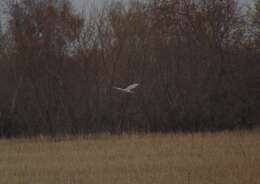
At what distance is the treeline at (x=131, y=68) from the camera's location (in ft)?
79.4

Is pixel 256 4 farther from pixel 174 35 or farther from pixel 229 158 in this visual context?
pixel 229 158

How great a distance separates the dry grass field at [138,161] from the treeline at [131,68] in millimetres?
5508

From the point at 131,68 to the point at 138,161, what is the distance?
1303 cm

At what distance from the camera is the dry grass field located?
11094mm

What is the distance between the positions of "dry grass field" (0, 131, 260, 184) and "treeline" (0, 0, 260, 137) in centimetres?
551

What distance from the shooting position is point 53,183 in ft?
35.7

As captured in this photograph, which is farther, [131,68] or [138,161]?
[131,68]

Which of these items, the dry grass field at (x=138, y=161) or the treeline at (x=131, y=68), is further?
the treeline at (x=131, y=68)

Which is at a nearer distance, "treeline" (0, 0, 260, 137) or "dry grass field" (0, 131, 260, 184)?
"dry grass field" (0, 131, 260, 184)

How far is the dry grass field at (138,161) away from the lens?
36.4 feet

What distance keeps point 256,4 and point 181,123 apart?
657cm

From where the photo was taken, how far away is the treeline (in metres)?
24.2

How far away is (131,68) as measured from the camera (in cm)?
2622

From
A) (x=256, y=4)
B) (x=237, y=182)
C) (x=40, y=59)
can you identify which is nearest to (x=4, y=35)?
(x=40, y=59)
